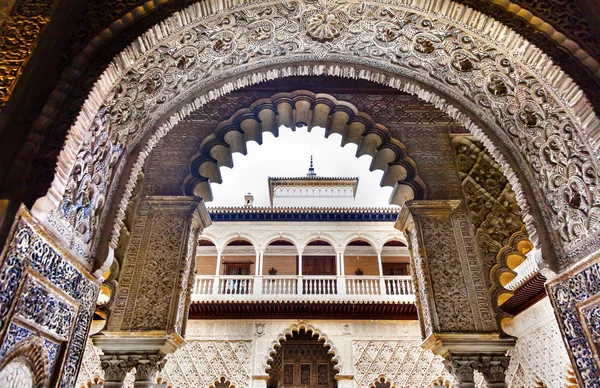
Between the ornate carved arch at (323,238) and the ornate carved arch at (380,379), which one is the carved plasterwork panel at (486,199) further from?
the ornate carved arch at (323,238)

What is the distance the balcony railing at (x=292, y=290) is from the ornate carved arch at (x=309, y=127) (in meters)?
5.73

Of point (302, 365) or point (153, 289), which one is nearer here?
point (153, 289)

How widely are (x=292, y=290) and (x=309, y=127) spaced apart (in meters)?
6.49

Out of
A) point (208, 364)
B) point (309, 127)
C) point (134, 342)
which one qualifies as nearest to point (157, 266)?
point (134, 342)

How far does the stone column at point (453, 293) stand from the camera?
3.39 metres

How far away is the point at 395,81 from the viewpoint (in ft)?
9.43

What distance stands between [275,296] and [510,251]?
22.1ft

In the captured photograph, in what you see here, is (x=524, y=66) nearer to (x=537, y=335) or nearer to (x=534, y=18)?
(x=534, y=18)

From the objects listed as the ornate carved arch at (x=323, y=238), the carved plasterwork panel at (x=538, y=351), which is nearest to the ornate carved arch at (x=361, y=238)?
the ornate carved arch at (x=323, y=238)

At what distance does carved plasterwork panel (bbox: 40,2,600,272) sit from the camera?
2074 mm

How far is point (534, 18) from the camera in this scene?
211 cm

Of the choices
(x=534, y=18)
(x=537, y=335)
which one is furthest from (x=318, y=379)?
A: (x=534, y=18)

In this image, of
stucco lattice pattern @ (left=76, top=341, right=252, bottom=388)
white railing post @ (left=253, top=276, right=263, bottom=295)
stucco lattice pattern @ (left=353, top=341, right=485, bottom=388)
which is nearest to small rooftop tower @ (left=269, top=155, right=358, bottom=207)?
white railing post @ (left=253, top=276, right=263, bottom=295)

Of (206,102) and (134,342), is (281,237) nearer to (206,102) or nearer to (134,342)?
(134,342)
